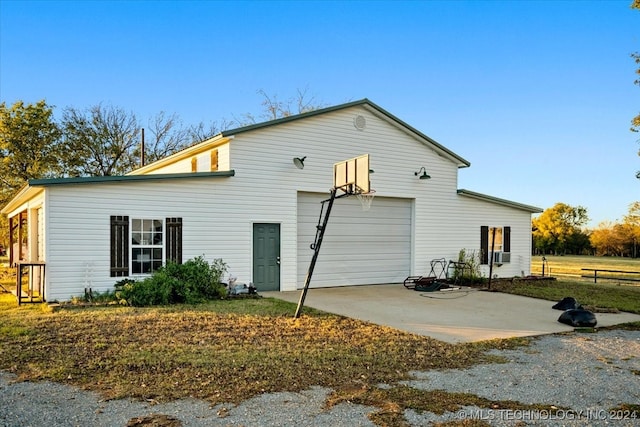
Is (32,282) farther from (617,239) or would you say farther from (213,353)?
(617,239)

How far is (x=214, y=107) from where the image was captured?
113 ft

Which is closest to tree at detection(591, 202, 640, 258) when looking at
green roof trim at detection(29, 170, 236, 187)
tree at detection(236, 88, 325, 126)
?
tree at detection(236, 88, 325, 126)

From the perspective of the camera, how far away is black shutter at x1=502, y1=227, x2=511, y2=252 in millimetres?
17734

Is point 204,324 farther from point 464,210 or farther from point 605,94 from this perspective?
point 605,94

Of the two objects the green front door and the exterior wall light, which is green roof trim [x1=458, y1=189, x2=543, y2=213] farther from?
the green front door

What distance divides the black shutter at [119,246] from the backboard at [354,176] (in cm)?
536

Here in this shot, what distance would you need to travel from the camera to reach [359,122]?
573 inches

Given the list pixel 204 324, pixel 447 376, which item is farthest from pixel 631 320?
pixel 204 324

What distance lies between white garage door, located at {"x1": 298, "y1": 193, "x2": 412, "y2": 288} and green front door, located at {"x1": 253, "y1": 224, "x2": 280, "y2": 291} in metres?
0.85

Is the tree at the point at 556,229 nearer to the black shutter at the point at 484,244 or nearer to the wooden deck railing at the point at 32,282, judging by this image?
the black shutter at the point at 484,244

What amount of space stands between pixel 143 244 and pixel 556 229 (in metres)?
58.6

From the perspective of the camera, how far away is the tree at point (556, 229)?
5853cm

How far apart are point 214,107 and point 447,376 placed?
3213cm

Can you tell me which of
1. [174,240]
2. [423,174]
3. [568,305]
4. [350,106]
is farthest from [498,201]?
[174,240]
